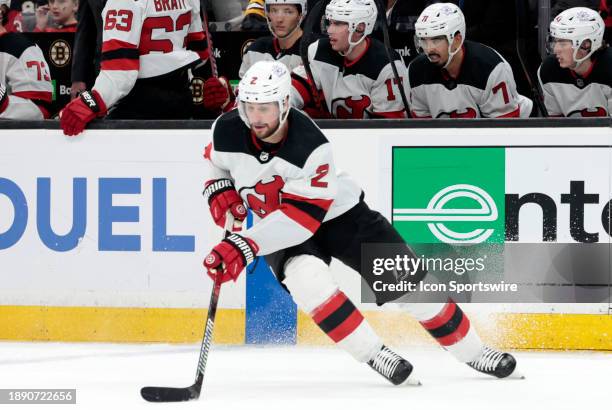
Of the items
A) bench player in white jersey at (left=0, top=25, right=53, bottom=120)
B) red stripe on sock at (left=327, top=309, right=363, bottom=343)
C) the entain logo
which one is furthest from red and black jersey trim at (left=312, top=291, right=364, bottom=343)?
bench player in white jersey at (left=0, top=25, right=53, bottom=120)

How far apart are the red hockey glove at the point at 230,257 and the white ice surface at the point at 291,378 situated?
39cm

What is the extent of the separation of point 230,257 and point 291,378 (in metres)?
0.68

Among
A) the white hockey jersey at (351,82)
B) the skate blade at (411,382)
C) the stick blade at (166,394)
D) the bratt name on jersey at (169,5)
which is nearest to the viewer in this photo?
the stick blade at (166,394)

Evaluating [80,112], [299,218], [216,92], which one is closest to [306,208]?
[299,218]

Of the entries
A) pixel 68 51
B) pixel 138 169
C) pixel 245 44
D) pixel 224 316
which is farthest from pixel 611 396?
pixel 68 51

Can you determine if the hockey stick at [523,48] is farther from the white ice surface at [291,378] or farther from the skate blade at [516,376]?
the skate blade at [516,376]

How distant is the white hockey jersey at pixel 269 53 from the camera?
5699 millimetres

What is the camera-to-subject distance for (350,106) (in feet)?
18.2

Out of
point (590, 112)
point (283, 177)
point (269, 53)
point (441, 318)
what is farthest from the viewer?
point (269, 53)

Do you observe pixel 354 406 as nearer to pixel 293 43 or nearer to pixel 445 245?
pixel 445 245

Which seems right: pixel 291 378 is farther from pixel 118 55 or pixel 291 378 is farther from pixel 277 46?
pixel 277 46

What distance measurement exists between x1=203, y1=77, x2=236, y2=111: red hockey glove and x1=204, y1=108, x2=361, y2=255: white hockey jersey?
1.33 meters

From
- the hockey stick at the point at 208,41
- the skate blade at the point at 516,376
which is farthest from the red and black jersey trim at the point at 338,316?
the hockey stick at the point at 208,41

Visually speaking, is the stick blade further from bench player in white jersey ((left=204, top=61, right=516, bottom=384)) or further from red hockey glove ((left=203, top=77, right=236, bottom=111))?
red hockey glove ((left=203, top=77, right=236, bottom=111))
